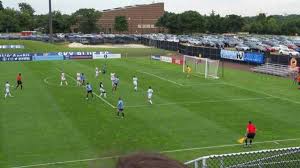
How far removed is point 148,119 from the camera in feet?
101

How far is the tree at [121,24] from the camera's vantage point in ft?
581

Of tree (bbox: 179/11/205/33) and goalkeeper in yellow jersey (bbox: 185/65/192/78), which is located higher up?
tree (bbox: 179/11/205/33)

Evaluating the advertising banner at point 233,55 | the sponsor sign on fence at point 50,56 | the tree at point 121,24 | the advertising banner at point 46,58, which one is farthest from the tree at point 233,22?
the advertising banner at point 46,58

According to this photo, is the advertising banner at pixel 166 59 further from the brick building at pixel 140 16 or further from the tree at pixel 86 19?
the brick building at pixel 140 16

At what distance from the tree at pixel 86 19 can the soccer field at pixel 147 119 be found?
400ft

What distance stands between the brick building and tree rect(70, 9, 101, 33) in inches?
598

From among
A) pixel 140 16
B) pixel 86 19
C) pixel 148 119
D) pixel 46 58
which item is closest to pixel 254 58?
pixel 46 58

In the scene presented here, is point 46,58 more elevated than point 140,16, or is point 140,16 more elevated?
point 140,16

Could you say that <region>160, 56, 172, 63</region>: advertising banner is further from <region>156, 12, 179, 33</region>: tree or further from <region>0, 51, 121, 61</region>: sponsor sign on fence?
<region>156, 12, 179, 33</region>: tree

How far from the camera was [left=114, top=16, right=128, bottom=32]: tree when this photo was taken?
17712 centimetres

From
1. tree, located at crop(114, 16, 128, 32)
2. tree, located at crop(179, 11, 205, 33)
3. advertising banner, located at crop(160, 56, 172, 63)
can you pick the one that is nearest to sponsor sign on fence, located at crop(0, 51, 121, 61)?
advertising banner, located at crop(160, 56, 172, 63)

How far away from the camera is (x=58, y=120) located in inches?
1196

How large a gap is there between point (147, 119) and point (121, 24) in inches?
5858

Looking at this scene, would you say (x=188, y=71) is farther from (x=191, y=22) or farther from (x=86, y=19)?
(x=86, y=19)
